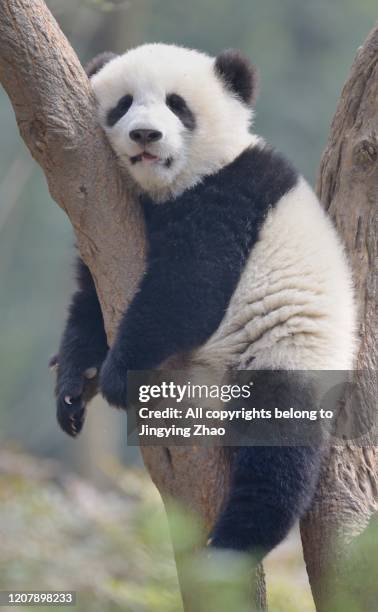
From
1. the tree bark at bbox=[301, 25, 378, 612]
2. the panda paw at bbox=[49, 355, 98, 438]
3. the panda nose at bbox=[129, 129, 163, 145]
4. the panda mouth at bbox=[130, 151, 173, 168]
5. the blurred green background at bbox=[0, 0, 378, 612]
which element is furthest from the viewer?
the blurred green background at bbox=[0, 0, 378, 612]

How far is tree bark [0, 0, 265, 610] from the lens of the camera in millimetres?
3559

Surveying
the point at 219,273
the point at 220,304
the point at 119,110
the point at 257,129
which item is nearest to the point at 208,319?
the point at 220,304

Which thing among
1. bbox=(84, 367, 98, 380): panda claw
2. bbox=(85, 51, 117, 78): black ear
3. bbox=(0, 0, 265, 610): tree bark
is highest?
bbox=(85, 51, 117, 78): black ear

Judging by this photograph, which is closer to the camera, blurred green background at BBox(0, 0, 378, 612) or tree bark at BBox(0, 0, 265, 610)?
tree bark at BBox(0, 0, 265, 610)

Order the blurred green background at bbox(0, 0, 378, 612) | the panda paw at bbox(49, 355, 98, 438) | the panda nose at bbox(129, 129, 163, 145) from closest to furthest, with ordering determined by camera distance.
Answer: the panda nose at bbox(129, 129, 163, 145), the panda paw at bbox(49, 355, 98, 438), the blurred green background at bbox(0, 0, 378, 612)

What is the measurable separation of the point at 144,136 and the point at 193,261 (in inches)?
21.4

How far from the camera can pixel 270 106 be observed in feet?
48.3

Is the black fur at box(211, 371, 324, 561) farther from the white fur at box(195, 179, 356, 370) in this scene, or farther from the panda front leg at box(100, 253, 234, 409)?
the panda front leg at box(100, 253, 234, 409)

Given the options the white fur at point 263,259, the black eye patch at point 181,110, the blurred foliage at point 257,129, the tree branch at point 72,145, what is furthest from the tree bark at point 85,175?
the blurred foliage at point 257,129

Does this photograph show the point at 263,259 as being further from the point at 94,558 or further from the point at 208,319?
the point at 94,558

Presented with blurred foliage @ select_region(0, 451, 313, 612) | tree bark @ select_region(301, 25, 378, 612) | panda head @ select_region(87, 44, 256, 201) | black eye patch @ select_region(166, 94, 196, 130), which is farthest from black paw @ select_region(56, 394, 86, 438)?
black eye patch @ select_region(166, 94, 196, 130)

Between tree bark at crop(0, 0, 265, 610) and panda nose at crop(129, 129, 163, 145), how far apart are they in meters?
0.11

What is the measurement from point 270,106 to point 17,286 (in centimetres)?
480

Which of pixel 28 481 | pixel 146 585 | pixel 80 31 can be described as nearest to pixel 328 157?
pixel 146 585
